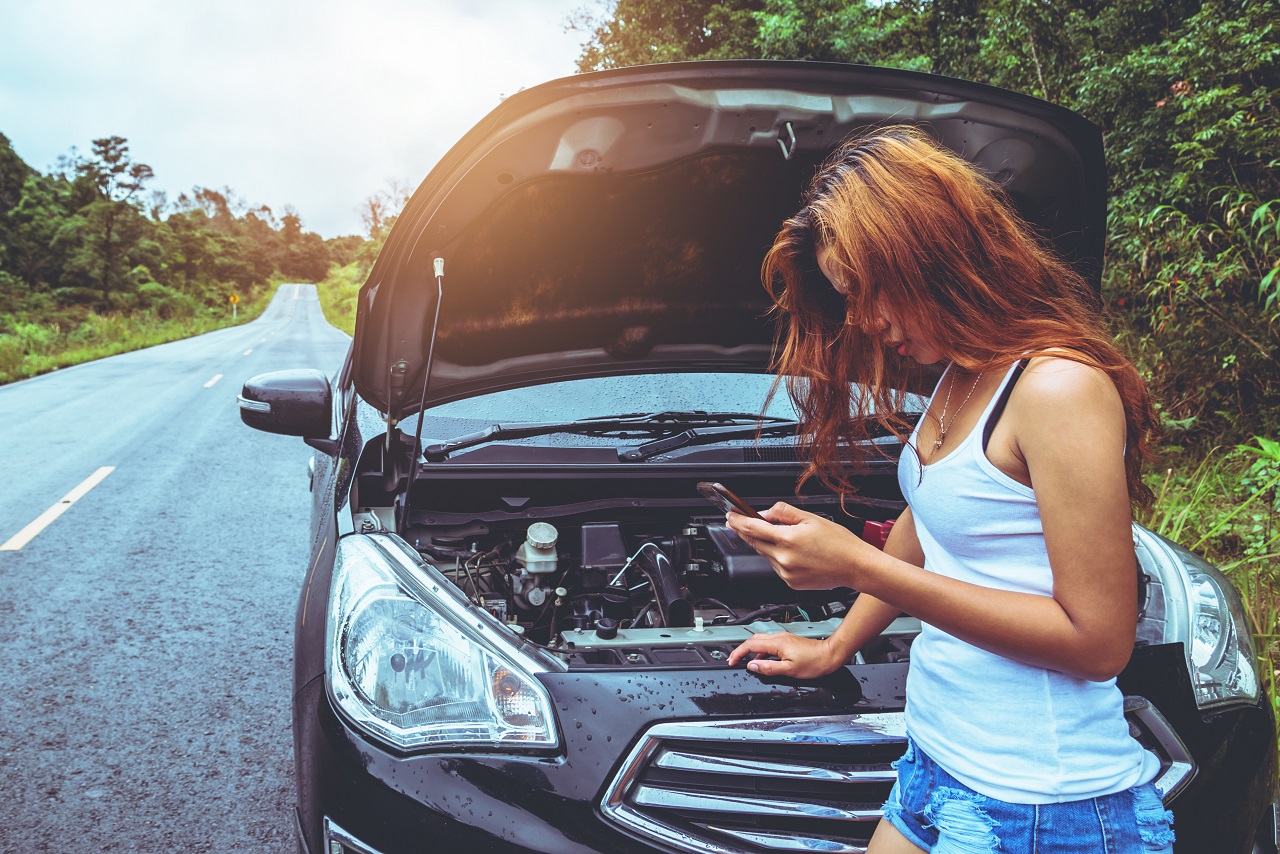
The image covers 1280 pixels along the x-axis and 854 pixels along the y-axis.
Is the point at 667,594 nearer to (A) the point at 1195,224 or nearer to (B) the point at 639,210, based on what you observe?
(B) the point at 639,210

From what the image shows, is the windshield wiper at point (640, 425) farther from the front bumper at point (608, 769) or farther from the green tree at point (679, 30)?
the green tree at point (679, 30)

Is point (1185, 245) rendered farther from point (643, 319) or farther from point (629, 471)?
point (629, 471)

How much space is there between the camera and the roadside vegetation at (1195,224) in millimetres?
4020

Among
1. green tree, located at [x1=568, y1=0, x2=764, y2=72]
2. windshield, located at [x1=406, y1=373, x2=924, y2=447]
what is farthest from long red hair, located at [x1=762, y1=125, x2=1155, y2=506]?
green tree, located at [x1=568, y1=0, x2=764, y2=72]

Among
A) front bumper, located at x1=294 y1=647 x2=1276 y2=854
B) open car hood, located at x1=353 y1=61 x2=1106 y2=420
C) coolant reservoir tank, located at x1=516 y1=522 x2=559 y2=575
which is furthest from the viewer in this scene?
coolant reservoir tank, located at x1=516 y1=522 x2=559 y2=575

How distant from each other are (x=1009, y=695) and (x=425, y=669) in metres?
0.93

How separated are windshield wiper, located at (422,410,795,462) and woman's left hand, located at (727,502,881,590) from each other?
1172 mm

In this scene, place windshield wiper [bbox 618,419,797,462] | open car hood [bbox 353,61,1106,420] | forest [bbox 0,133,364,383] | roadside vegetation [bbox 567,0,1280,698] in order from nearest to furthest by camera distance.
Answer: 1. open car hood [bbox 353,61,1106,420]
2. windshield wiper [bbox 618,419,797,462]
3. roadside vegetation [bbox 567,0,1280,698]
4. forest [bbox 0,133,364,383]

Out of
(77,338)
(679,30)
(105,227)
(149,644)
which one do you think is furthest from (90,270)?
(149,644)

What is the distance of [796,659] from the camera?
137 cm

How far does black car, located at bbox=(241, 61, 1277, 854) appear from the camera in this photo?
1.25 m

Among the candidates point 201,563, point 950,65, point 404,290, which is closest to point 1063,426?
point 404,290

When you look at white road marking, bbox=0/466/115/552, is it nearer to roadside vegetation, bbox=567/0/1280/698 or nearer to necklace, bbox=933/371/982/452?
necklace, bbox=933/371/982/452

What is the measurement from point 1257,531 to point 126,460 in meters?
8.22
